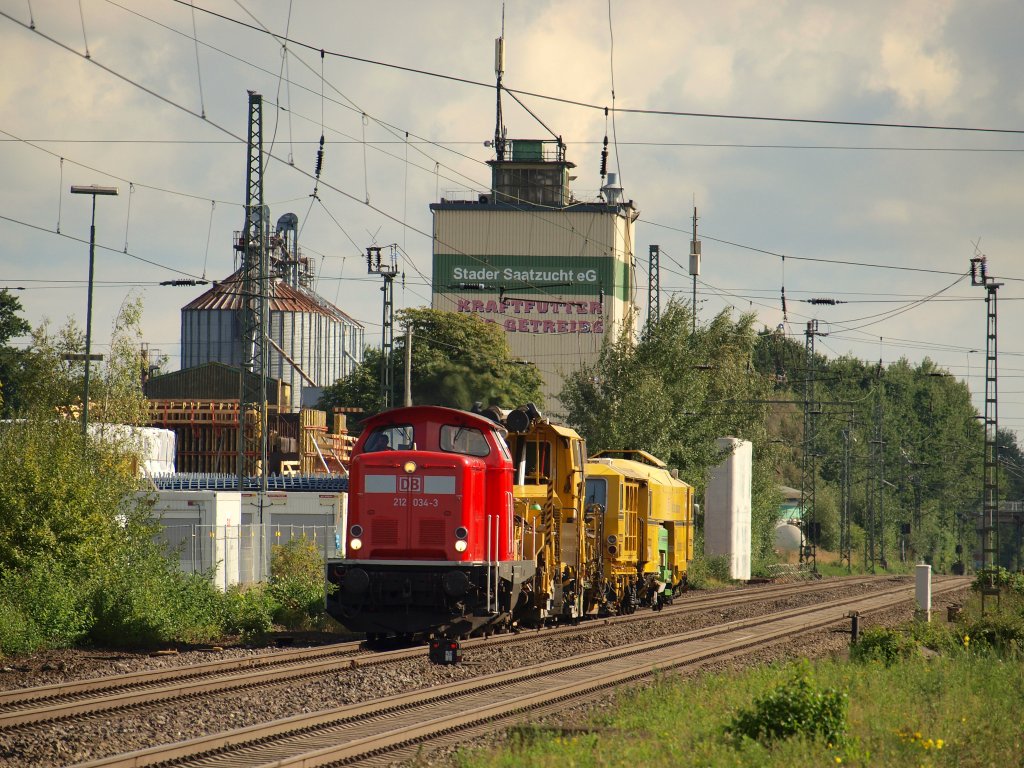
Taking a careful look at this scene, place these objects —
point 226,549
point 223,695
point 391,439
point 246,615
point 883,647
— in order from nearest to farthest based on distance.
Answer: point 223,695, point 883,647, point 391,439, point 246,615, point 226,549

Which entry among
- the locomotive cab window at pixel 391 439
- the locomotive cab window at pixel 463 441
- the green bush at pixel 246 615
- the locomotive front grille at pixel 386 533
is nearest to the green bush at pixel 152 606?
the green bush at pixel 246 615

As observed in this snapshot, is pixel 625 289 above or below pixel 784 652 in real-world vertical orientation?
above

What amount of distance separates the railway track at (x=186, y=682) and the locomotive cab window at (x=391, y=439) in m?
3.31

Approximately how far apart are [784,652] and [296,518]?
2121 centimetres

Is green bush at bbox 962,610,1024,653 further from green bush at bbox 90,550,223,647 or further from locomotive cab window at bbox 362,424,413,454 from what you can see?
green bush at bbox 90,550,223,647

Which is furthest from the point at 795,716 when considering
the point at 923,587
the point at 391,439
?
the point at 923,587

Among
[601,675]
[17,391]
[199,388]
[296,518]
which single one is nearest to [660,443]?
[296,518]

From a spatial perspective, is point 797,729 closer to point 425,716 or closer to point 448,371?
point 425,716

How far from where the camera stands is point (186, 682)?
16.0 meters

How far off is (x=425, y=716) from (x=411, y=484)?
5706 millimetres

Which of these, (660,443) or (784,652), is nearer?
(784,652)

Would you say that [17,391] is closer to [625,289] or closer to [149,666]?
[625,289]

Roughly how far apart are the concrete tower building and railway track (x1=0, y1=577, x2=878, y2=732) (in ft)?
231

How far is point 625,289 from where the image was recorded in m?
96.4
